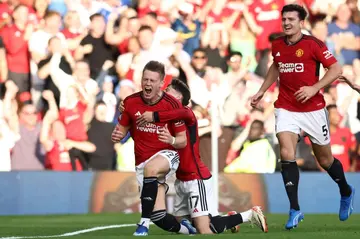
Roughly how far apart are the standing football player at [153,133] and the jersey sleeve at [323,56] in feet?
6.20

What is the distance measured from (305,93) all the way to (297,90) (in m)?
0.29

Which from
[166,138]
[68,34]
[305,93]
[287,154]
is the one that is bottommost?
[287,154]

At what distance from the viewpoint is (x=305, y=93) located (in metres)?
9.94

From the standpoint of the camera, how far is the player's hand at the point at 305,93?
995 centimetres

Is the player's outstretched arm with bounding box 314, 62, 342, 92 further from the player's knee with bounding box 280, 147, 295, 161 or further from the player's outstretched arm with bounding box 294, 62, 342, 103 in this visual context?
the player's knee with bounding box 280, 147, 295, 161

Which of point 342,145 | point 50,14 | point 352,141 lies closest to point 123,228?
point 50,14

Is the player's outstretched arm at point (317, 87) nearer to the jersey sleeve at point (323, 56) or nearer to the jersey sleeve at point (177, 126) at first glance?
the jersey sleeve at point (323, 56)

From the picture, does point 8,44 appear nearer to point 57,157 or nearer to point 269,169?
point 57,157

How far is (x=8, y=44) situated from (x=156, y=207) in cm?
718

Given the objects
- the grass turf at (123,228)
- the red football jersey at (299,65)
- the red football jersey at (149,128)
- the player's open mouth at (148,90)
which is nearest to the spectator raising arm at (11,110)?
the grass turf at (123,228)

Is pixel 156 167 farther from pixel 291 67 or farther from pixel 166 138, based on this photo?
pixel 291 67

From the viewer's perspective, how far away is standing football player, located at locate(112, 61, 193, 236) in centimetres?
890

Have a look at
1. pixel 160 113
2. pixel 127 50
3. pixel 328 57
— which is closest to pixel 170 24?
pixel 127 50

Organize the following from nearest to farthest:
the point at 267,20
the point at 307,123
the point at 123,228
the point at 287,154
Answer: the point at 287,154, the point at 307,123, the point at 123,228, the point at 267,20
